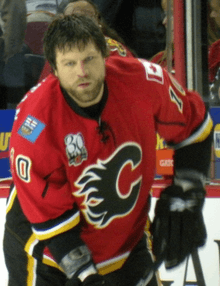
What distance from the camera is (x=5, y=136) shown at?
282 cm

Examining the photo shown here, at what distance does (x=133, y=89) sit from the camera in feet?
5.39

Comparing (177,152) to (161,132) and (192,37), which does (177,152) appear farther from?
(192,37)

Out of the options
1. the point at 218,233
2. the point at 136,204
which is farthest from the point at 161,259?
the point at 218,233

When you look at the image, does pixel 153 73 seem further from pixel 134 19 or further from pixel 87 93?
pixel 134 19

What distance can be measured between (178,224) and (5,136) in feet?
4.13

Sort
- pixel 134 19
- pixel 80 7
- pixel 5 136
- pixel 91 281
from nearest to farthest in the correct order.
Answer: pixel 91 281 < pixel 80 7 < pixel 134 19 < pixel 5 136

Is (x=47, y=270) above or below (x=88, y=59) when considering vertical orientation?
below

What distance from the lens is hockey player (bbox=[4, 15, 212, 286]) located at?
1.55m

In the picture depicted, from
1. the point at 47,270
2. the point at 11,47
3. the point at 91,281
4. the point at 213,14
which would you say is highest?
the point at 213,14

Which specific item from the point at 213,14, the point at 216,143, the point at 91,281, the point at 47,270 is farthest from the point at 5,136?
the point at 91,281

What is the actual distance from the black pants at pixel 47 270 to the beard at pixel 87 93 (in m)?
0.48

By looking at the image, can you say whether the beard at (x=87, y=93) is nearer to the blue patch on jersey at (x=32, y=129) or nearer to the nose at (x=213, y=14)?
the blue patch on jersey at (x=32, y=129)

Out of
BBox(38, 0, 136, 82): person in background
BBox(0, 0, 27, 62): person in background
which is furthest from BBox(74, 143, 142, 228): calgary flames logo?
BBox(0, 0, 27, 62): person in background

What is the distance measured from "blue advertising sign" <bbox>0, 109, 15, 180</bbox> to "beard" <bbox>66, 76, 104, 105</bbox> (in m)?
1.27
